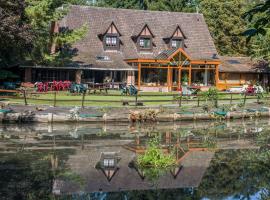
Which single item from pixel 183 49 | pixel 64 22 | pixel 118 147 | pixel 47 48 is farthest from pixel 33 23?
pixel 118 147

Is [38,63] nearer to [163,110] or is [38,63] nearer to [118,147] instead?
[163,110]

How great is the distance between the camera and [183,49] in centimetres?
5691

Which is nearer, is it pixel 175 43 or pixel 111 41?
pixel 111 41

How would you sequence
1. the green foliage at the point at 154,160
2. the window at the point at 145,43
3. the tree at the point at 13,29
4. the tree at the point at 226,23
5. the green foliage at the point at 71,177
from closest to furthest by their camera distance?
1. the green foliage at the point at 71,177
2. the green foliage at the point at 154,160
3. the tree at the point at 13,29
4. the window at the point at 145,43
5. the tree at the point at 226,23

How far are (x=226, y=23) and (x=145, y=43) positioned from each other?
15383mm

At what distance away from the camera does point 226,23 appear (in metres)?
66.1

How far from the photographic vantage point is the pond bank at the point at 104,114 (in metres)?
30.2

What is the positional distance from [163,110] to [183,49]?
2434 cm

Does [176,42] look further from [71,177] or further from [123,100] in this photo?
[71,177]

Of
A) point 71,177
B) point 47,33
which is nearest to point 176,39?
point 47,33

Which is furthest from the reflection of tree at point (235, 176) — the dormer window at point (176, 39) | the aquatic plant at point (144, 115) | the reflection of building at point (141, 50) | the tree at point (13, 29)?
the dormer window at point (176, 39)

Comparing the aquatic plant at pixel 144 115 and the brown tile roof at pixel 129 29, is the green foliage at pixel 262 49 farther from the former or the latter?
the aquatic plant at pixel 144 115

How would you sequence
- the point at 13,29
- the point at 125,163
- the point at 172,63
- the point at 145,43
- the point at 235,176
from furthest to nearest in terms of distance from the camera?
the point at 145,43 → the point at 172,63 → the point at 13,29 → the point at 125,163 → the point at 235,176

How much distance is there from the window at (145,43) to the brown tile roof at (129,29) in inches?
27.5
